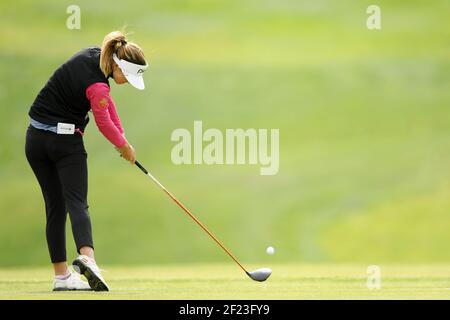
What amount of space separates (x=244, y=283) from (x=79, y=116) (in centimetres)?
149

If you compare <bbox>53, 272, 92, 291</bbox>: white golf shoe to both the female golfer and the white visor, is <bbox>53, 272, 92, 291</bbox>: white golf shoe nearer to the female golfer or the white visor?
the female golfer

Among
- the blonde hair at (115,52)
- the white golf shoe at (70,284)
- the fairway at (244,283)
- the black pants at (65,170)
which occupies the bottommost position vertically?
the fairway at (244,283)

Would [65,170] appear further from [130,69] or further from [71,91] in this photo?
[130,69]

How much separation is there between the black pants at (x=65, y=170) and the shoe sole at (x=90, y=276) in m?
0.20

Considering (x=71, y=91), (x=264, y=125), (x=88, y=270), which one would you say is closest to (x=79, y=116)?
(x=71, y=91)

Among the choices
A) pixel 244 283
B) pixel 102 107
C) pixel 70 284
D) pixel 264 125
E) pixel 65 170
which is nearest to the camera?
pixel 102 107

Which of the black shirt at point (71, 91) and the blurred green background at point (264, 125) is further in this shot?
the blurred green background at point (264, 125)

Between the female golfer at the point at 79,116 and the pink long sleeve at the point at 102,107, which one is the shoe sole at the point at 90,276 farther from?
the pink long sleeve at the point at 102,107

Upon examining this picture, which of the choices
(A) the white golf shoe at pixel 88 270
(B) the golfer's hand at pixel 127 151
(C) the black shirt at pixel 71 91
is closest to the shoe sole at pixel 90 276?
(A) the white golf shoe at pixel 88 270

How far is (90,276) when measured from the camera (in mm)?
4680

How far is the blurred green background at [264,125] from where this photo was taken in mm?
8344

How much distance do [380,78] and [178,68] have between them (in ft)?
6.49

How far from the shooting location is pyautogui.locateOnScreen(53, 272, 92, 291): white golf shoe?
5047 millimetres

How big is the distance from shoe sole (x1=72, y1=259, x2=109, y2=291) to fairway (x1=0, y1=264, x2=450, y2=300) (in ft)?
0.14
